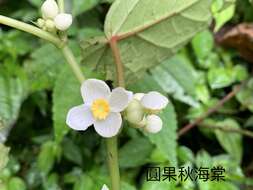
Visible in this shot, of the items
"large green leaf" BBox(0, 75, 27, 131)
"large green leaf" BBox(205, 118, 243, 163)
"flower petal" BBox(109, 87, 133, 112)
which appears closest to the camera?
"flower petal" BBox(109, 87, 133, 112)

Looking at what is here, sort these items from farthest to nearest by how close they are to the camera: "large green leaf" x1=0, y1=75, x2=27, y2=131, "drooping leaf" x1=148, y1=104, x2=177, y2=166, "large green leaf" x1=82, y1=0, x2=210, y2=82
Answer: "large green leaf" x1=0, y1=75, x2=27, y2=131
"drooping leaf" x1=148, y1=104, x2=177, y2=166
"large green leaf" x1=82, y1=0, x2=210, y2=82

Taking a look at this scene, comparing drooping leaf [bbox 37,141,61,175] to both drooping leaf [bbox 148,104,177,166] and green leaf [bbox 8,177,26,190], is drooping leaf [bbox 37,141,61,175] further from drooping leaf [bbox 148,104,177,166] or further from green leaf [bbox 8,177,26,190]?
drooping leaf [bbox 148,104,177,166]

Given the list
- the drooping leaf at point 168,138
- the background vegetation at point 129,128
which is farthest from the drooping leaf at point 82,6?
the drooping leaf at point 168,138

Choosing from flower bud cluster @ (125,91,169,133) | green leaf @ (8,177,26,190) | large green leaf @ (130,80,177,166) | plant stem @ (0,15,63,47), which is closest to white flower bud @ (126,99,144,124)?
flower bud cluster @ (125,91,169,133)

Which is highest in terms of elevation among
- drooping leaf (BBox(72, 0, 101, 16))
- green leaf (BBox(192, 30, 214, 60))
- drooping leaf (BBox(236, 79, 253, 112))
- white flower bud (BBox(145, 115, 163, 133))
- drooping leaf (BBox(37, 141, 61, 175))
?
drooping leaf (BBox(72, 0, 101, 16))

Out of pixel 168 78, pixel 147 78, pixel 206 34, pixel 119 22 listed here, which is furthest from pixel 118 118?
pixel 206 34

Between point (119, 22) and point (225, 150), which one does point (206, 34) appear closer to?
point (225, 150)

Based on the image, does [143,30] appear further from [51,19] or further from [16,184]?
[16,184]
